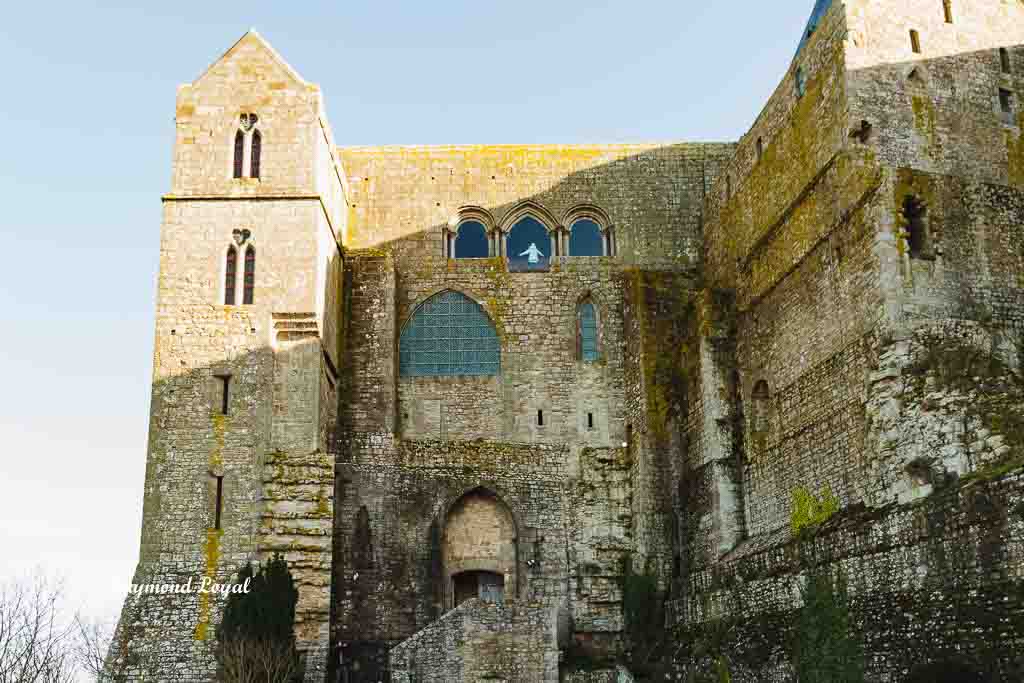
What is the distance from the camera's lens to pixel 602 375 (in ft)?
103

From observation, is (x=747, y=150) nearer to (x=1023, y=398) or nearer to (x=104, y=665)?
(x=1023, y=398)

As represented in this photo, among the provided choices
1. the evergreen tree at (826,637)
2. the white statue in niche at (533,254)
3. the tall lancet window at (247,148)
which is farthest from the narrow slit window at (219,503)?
the evergreen tree at (826,637)

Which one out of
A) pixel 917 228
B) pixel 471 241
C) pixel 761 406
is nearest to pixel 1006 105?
pixel 917 228

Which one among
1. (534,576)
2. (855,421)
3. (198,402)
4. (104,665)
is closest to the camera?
(855,421)

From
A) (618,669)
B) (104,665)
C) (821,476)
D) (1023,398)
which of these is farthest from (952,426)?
(104,665)

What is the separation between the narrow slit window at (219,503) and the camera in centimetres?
2588

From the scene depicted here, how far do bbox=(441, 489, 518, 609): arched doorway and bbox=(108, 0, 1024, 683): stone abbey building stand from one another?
0.09 m

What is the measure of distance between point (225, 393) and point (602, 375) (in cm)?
922

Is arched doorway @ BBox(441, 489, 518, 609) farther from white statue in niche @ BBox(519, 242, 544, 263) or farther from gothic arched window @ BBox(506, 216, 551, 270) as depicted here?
white statue in niche @ BBox(519, 242, 544, 263)

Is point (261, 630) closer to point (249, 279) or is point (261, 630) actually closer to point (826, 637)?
point (249, 279)

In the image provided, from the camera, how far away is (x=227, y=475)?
26125mm

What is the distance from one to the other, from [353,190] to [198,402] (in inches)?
334

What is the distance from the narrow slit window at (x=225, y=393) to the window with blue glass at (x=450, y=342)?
570cm

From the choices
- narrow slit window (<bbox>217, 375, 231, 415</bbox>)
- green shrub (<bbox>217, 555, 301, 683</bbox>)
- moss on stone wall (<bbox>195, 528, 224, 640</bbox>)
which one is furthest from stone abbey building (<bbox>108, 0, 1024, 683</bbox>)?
green shrub (<bbox>217, 555, 301, 683</bbox>)
